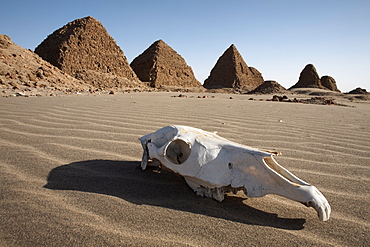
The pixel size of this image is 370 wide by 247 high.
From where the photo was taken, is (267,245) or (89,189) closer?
(267,245)

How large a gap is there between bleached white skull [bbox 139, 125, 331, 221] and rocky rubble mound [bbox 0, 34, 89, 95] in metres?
9.57

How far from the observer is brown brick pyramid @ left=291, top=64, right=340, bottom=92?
38256 mm

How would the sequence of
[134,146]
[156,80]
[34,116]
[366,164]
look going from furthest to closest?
[156,80], [34,116], [134,146], [366,164]

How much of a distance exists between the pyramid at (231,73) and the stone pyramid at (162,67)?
545 centimetres

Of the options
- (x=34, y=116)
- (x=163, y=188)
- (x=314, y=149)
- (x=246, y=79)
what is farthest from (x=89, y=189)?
(x=246, y=79)

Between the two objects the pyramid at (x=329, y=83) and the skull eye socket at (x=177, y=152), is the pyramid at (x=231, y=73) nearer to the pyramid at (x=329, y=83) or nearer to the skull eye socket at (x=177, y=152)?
the pyramid at (x=329, y=83)

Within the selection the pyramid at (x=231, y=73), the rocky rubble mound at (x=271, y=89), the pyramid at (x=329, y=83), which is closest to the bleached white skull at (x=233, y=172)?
the rocky rubble mound at (x=271, y=89)

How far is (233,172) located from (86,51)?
37034mm

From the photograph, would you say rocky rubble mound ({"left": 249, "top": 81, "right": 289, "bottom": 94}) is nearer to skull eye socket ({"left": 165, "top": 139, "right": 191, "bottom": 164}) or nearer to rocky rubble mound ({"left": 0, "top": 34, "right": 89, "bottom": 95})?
rocky rubble mound ({"left": 0, "top": 34, "right": 89, "bottom": 95})

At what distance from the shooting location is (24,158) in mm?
2027

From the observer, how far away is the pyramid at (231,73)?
57.7 metres

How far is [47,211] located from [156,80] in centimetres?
4616

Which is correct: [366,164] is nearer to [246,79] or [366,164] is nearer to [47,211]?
[47,211]

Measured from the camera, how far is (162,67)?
49.8 m
